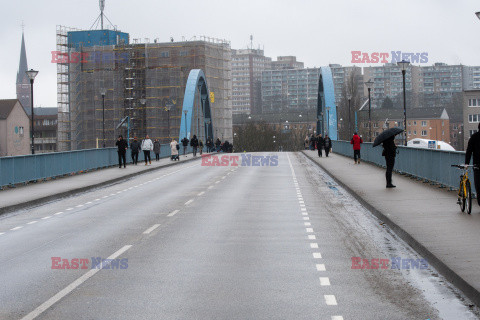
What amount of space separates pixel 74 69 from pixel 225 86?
2465cm

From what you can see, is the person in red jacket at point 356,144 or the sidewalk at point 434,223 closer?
the sidewalk at point 434,223

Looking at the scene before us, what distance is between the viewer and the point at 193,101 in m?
70.6

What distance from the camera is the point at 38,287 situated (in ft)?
27.1

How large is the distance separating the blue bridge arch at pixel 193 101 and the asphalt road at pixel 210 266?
165 feet

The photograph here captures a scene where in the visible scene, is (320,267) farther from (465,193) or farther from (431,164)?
(431,164)

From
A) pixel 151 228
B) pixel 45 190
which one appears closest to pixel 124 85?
pixel 45 190

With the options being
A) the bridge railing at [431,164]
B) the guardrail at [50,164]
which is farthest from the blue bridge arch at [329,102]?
the bridge railing at [431,164]

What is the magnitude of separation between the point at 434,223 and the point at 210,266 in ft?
17.7

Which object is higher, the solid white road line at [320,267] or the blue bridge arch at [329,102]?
the blue bridge arch at [329,102]

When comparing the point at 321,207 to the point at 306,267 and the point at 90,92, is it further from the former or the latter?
the point at 90,92

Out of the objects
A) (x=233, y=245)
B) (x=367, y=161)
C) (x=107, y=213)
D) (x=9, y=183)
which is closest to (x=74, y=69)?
(x=367, y=161)

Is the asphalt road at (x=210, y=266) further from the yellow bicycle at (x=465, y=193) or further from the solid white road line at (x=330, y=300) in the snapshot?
the yellow bicycle at (x=465, y=193)

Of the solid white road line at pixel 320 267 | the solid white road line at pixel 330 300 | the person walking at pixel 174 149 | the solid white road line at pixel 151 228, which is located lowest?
the solid white road line at pixel 320 267

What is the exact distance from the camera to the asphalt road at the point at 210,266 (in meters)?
7.10
